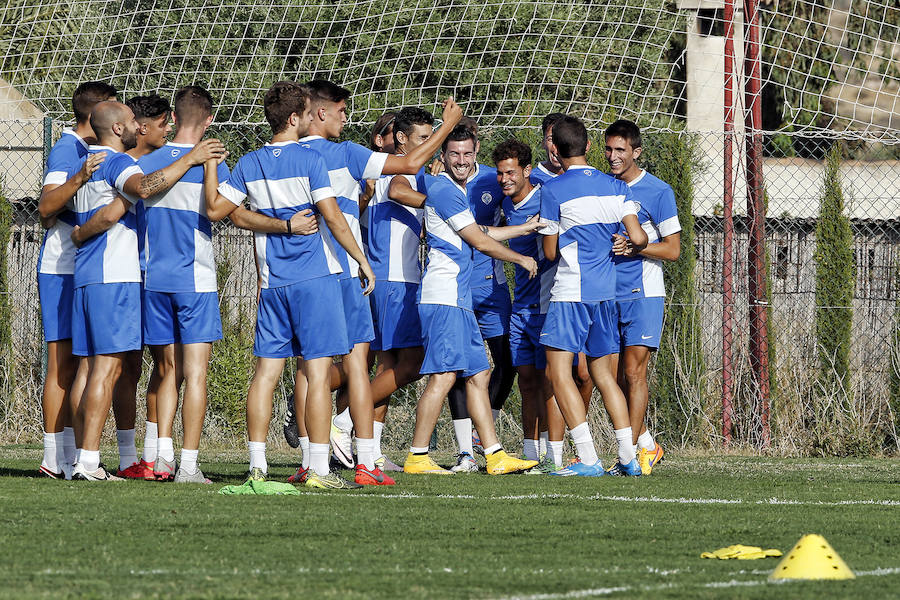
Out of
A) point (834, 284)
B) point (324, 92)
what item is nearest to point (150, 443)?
point (324, 92)

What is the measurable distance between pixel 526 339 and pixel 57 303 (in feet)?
10.1

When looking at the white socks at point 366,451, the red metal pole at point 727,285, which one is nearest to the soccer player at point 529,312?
the white socks at point 366,451

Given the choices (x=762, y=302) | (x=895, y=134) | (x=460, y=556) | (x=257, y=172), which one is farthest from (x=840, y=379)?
(x=460, y=556)

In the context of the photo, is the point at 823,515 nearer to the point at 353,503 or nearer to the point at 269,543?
the point at 353,503

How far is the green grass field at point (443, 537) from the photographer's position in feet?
13.2

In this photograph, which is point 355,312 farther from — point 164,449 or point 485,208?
point 485,208

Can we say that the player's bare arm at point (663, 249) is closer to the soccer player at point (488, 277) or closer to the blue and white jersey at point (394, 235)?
the soccer player at point (488, 277)

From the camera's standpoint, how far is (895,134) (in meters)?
11.9

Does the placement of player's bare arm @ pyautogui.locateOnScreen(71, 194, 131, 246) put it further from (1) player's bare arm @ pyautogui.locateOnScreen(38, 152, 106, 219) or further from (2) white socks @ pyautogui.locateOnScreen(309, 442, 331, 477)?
(2) white socks @ pyautogui.locateOnScreen(309, 442, 331, 477)

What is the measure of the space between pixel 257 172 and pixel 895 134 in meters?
7.22

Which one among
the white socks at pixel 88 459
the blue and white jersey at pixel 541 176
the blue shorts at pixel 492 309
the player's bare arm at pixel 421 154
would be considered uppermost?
the blue and white jersey at pixel 541 176

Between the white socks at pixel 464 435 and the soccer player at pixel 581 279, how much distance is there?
0.72 meters

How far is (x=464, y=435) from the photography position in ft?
28.3

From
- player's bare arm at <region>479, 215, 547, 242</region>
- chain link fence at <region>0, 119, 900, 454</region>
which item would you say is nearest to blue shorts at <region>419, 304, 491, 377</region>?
player's bare arm at <region>479, 215, 547, 242</region>
